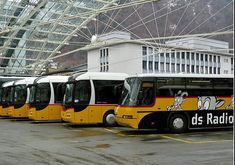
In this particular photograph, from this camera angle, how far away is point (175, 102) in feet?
54.1

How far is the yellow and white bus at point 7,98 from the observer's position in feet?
93.6

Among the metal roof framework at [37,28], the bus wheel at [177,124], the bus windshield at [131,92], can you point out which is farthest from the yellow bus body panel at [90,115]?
the metal roof framework at [37,28]

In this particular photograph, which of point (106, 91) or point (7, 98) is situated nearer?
point (106, 91)

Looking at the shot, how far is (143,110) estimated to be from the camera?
16.1 metres

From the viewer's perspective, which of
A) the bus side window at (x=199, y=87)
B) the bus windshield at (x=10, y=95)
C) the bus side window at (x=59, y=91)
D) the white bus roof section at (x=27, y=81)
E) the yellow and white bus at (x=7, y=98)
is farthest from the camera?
the yellow and white bus at (x=7, y=98)

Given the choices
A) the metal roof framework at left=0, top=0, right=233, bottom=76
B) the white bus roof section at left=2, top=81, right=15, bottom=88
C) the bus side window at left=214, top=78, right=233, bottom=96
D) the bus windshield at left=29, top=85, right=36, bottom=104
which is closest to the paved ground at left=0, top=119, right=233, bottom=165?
the bus side window at left=214, top=78, right=233, bottom=96

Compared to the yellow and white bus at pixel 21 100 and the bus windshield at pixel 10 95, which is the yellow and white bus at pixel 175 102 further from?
the bus windshield at pixel 10 95

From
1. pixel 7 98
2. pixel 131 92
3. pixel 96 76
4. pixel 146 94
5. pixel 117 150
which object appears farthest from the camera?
pixel 7 98

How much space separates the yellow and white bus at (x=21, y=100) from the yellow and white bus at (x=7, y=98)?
0.68m

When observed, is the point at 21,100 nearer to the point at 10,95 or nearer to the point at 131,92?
the point at 10,95

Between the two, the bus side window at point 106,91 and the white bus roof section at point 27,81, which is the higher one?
the white bus roof section at point 27,81

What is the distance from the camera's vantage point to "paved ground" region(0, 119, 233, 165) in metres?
9.70

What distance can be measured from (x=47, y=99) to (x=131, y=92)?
27.7ft

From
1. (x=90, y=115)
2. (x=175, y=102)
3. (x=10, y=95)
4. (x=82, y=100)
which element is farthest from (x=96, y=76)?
(x=10, y=95)
